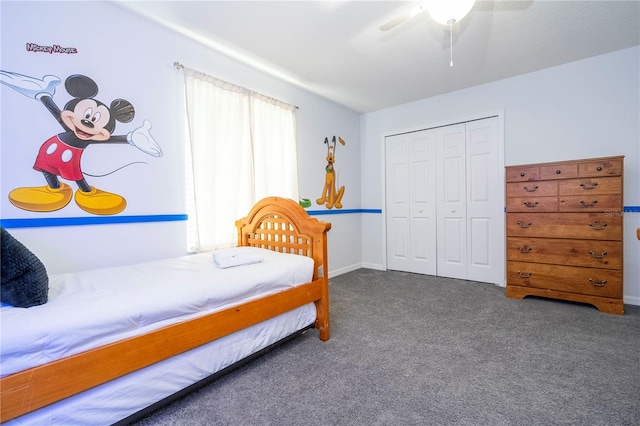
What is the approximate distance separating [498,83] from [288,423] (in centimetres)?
395

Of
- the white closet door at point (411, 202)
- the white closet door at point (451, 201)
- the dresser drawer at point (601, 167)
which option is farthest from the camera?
the white closet door at point (411, 202)

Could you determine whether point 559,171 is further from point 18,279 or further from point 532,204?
point 18,279

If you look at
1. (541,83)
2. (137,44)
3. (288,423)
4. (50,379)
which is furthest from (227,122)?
(541,83)

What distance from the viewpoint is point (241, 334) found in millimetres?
1667

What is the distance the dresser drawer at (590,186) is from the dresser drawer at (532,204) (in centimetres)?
12

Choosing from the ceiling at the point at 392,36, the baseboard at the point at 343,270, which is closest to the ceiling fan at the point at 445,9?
the ceiling at the point at 392,36

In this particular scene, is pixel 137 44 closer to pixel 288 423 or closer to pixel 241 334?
pixel 241 334

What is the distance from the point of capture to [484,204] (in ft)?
11.6

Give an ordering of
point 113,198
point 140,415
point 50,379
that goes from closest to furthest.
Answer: point 50,379
point 140,415
point 113,198

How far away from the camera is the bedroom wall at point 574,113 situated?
9.07 ft

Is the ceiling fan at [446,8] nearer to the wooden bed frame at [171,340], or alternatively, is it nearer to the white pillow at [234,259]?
Result: the wooden bed frame at [171,340]

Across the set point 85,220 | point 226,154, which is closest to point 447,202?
point 226,154

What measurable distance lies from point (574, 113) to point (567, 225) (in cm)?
123

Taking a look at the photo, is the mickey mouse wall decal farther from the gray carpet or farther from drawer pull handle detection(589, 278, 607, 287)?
drawer pull handle detection(589, 278, 607, 287)
